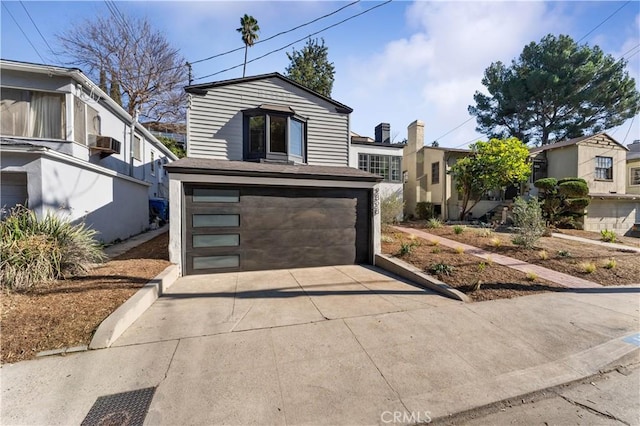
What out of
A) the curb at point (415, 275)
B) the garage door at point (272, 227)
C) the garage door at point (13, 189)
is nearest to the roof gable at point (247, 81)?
the garage door at point (272, 227)

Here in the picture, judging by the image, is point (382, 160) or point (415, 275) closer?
point (415, 275)

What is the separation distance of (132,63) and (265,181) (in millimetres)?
18267

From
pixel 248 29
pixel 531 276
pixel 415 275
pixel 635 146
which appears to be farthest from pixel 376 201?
pixel 635 146

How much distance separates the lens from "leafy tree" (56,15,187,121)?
54.9 feet

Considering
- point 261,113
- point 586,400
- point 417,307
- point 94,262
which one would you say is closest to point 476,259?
point 417,307

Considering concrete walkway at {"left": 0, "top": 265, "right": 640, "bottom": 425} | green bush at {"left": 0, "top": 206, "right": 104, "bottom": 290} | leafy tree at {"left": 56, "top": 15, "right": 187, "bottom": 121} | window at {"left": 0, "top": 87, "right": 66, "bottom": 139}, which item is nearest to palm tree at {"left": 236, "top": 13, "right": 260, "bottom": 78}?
leafy tree at {"left": 56, "top": 15, "right": 187, "bottom": 121}

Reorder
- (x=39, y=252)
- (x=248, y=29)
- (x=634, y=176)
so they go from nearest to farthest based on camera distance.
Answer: (x=39, y=252) < (x=248, y=29) < (x=634, y=176)

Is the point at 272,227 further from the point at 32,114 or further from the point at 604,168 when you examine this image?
the point at 604,168

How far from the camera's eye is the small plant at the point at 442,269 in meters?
6.13

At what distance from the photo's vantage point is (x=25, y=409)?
2279 millimetres

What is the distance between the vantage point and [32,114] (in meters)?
8.32

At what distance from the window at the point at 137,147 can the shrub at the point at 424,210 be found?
1649cm

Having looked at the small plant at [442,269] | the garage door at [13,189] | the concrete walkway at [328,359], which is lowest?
the concrete walkway at [328,359]

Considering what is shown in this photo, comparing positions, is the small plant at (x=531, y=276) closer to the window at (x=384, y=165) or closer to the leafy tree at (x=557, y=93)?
the window at (x=384, y=165)
